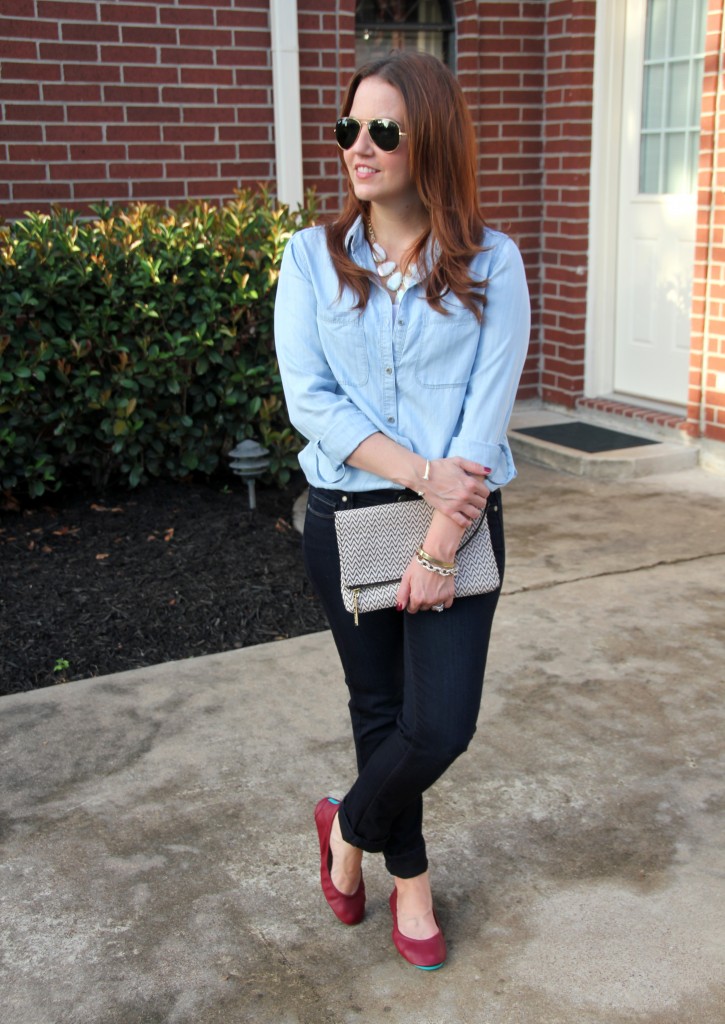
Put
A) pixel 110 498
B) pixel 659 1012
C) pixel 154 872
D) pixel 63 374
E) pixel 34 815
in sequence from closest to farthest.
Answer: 1. pixel 659 1012
2. pixel 154 872
3. pixel 34 815
4. pixel 63 374
5. pixel 110 498

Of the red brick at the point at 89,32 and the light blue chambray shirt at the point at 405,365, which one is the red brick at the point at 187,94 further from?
the light blue chambray shirt at the point at 405,365

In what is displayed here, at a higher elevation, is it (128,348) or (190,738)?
(128,348)

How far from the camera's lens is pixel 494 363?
7.66ft

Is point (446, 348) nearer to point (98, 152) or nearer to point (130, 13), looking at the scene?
point (98, 152)

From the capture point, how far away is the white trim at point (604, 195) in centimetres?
725

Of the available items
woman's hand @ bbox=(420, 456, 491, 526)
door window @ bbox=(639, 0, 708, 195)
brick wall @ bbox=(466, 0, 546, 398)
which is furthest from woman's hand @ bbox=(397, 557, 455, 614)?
brick wall @ bbox=(466, 0, 546, 398)

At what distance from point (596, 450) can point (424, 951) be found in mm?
4608

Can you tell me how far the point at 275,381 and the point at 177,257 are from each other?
Result: 780mm

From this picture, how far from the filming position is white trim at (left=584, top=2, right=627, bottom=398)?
285 inches

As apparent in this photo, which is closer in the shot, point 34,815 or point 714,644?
point 34,815

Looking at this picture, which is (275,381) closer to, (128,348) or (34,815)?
(128,348)

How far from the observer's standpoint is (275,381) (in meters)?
5.89

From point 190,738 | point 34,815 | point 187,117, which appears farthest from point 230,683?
point 187,117

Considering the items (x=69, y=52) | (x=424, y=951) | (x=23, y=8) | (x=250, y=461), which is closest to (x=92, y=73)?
(x=69, y=52)
